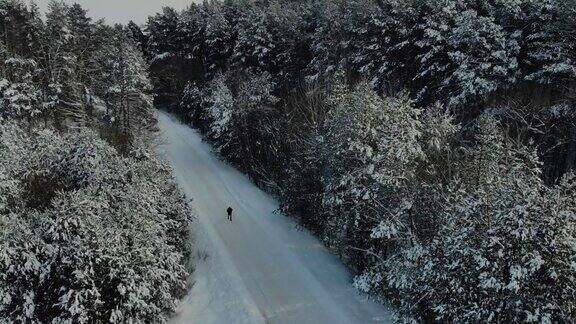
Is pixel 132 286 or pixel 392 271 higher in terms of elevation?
pixel 392 271

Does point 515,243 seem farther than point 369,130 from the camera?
No

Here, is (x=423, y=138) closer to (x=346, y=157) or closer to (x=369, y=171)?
(x=346, y=157)

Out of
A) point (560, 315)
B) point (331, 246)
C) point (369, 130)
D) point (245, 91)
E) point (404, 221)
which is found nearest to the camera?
point (560, 315)

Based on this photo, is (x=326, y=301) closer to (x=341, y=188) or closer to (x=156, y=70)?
(x=341, y=188)

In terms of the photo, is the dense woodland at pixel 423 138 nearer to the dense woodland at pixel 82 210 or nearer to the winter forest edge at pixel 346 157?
the winter forest edge at pixel 346 157

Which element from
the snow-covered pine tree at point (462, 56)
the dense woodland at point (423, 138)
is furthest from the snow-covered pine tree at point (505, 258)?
the snow-covered pine tree at point (462, 56)

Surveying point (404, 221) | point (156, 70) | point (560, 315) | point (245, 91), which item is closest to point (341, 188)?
point (404, 221)

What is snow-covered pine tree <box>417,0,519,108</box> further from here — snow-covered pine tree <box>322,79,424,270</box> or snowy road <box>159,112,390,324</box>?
snowy road <box>159,112,390,324</box>
